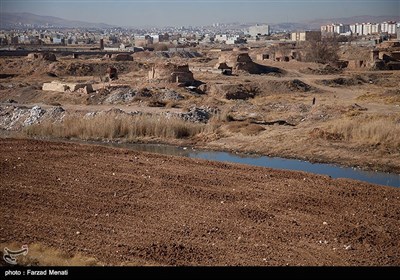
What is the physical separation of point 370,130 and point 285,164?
13.4 feet

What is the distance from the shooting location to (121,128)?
85.9ft

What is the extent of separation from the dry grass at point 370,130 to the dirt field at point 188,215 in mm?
5779

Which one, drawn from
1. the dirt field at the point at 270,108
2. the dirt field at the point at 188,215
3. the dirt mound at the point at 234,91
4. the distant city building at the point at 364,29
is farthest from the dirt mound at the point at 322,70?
the distant city building at the point at 364,29

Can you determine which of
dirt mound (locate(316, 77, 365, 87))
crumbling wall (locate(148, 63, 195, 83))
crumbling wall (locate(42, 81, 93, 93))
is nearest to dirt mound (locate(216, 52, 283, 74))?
dirt mound (locate(316, 77, 365, 87))

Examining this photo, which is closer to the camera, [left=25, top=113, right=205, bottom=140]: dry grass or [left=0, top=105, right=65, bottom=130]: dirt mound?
[left=25, top=113, right=205, bottom=140]: dry grass

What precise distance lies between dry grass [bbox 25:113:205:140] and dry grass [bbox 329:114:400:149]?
657cm

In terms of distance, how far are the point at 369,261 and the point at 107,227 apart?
5.44 metres

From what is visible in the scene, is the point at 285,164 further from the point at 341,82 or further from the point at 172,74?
the point at 341,82

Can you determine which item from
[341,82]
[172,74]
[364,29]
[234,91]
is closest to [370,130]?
[234,91]

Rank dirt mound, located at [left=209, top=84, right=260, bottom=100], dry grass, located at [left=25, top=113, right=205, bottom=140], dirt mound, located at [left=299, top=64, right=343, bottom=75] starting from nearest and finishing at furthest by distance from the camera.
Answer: dry grass, located at [left=25, top=113, right=205, bottom=140] → dirt mound, located at [left=209, top=84, right=260, bottom=100] → dirt mound, located at [left=299, top=64, right=343, bottom=75]

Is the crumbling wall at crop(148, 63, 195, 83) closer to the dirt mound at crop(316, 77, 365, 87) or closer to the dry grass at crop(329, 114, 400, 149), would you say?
the dirt mound at crop(316, 77, 365, 87)

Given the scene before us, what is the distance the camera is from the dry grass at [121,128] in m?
25.8

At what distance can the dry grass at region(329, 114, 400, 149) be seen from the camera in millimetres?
21828

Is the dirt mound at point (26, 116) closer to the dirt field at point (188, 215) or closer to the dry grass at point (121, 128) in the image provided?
the dry grass at point (121, 128)
